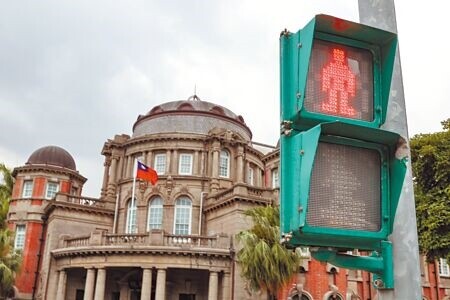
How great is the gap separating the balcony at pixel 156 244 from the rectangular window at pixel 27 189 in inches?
524

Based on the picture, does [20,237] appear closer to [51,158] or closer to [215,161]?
[51,158]

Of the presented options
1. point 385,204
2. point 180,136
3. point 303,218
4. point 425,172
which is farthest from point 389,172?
point 180,136

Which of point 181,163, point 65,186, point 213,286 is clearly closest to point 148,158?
point 181,163

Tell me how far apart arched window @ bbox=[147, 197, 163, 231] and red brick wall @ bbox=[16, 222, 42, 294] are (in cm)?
1029

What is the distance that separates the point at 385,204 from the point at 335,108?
642 mm

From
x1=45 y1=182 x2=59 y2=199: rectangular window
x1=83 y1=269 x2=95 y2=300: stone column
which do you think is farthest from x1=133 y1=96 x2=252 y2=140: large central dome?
x1=83 y1=269 x2=95 y2=300: stone column

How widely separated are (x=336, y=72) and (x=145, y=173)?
3264cm

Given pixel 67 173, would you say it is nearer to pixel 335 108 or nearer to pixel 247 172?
pixel 247 172

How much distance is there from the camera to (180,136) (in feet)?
128

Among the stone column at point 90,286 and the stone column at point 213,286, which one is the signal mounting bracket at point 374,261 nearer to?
the stone column at point 213,286

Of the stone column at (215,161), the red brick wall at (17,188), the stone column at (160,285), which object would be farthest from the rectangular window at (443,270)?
the red brick wall at (17,188)

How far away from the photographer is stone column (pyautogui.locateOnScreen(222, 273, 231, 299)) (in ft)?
100

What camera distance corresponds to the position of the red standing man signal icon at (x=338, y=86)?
121 inches

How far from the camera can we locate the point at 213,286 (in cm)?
3012
